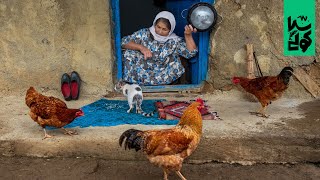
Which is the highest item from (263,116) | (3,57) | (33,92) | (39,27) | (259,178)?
(39,27)

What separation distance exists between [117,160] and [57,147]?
67 cm

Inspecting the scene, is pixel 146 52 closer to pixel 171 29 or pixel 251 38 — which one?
pixel 171 29

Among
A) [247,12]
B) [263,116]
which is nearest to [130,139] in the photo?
[263,116]

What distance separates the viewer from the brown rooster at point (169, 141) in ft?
12.2

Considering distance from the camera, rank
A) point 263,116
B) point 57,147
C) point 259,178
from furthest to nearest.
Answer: point 263,116, point 57,147, point 259,178

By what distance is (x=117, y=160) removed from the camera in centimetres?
464

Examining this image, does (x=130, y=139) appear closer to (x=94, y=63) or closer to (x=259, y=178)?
(x=259, y=178)

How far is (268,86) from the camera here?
4992 millimetres

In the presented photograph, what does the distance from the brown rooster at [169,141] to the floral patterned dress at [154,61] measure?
110 inches

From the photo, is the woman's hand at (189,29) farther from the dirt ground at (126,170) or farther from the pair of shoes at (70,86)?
the dirt ground at (126,170)

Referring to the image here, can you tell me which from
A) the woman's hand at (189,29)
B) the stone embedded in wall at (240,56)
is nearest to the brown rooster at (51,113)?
the woman's hand at (189,29)

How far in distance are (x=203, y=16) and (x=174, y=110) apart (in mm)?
1429

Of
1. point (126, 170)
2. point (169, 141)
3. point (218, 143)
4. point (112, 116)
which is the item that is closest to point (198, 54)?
Result: point (112, 116)

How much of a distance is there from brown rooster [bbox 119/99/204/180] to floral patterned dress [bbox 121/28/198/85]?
110 inches
